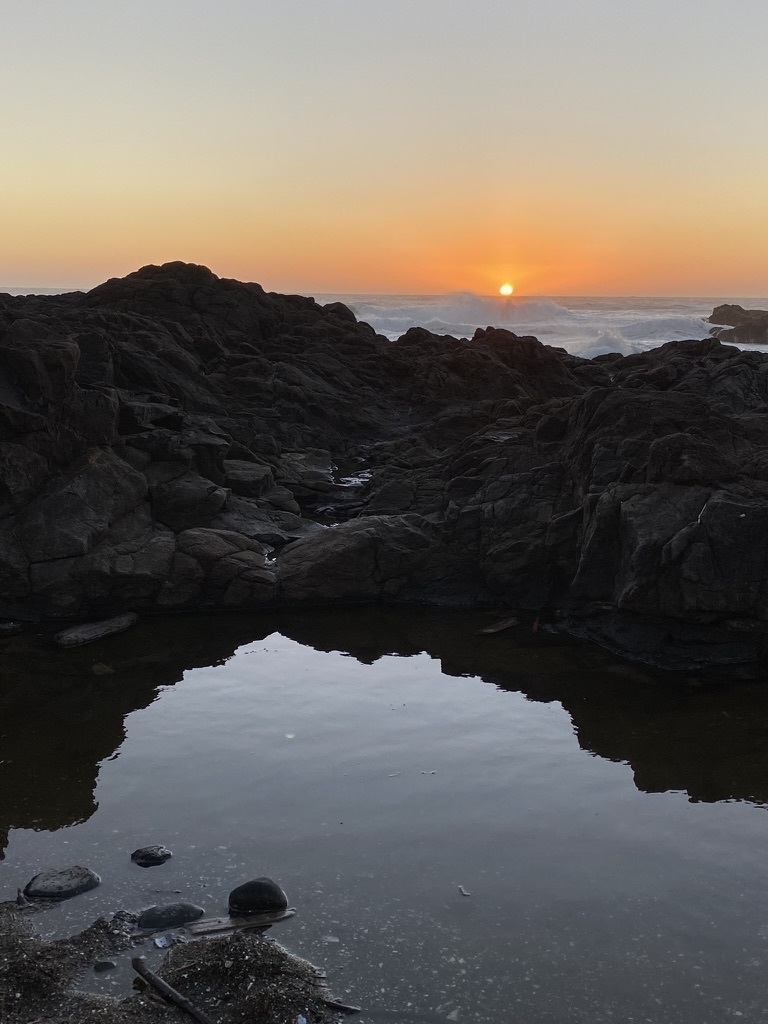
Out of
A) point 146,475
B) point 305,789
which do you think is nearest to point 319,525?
point 146,475

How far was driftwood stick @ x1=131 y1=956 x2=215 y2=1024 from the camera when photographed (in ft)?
21.7

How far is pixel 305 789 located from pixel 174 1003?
387cm

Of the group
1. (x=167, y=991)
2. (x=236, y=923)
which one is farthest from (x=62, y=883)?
(x=167, y=991)

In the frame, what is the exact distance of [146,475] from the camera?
2025cm

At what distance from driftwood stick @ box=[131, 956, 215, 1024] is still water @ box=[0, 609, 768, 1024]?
21 cm

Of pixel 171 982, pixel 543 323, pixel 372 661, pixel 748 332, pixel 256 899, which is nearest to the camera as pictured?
pixel 171 982

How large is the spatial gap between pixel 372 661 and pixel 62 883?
7.39m

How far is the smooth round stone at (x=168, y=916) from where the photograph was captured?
7852 mm

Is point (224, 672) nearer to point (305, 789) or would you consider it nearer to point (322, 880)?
point (305, 789)

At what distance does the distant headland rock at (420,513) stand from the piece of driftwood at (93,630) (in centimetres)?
54

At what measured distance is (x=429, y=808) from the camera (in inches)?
398

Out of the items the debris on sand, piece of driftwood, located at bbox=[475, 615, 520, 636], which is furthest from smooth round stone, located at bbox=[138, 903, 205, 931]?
piece of driftwood, located at bbox=[475, 615, 520, 636]

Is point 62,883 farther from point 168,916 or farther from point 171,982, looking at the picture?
point 171,982

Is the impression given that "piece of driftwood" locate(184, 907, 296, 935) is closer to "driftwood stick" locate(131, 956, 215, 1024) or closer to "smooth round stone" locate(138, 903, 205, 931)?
"smooth round stone" locate(138, 903, 205, 931)
